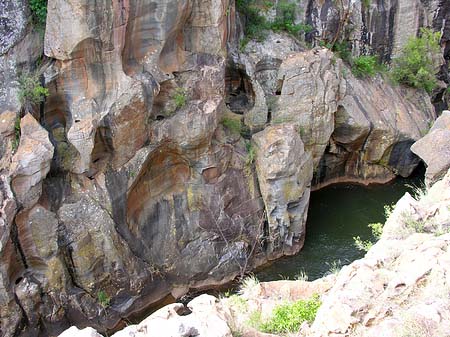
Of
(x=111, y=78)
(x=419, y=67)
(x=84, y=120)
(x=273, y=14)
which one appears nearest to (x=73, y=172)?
(x=84, y=120)

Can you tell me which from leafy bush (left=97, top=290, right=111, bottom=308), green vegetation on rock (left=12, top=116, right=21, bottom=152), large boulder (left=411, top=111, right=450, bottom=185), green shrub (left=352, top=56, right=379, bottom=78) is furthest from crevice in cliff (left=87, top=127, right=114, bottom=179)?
green shrub (left=352, top=56, right=379, bottom=78)

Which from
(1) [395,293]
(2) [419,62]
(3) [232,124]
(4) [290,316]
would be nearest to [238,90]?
(3) [232,124]

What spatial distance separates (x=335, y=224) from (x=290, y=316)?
1254 cm

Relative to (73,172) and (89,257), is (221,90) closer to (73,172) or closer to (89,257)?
(73,172)

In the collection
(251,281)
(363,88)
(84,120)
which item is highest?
(84,120)

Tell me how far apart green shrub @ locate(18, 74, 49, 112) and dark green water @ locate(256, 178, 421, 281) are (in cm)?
863

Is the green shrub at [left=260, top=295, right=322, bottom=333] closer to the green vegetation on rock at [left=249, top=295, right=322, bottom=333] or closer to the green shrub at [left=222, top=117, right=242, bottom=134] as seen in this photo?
the green vegetation on rock at [left=249, top=295, right=322, bottom=333]

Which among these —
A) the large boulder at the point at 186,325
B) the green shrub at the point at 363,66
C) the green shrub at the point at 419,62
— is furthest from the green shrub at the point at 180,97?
the green shrub at the point at 419,62

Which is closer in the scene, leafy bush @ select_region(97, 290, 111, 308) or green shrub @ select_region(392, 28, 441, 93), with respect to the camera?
leafy bush @ select_region(97, 290, 111, 308)

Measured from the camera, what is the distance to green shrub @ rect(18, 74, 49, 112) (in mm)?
15273

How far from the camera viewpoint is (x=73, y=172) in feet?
52.1

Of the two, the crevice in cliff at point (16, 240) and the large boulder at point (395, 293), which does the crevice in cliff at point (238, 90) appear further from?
the large boulder at point (395, 293)

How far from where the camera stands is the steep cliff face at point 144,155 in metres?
14.9

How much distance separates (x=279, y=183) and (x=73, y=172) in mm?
6448
